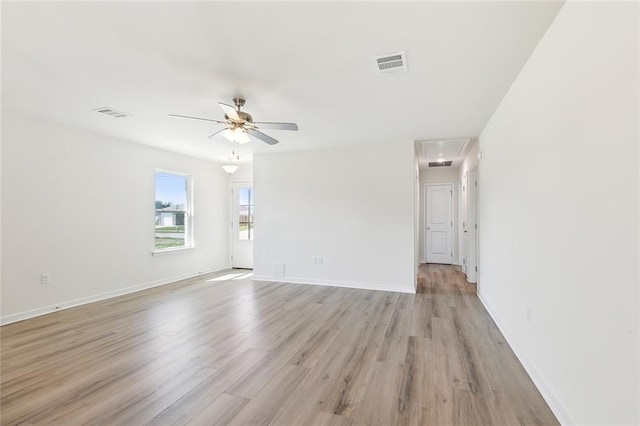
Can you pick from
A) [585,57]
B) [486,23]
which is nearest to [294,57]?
[486,23]

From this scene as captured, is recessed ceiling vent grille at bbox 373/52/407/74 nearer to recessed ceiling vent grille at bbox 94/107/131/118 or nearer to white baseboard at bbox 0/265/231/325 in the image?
recessed ceiling vent grille at bbox 94/107/131/118

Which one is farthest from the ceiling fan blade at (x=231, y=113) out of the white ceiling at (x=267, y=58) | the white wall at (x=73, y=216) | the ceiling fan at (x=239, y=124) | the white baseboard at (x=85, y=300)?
the white baseboard at (x=85, y=300)

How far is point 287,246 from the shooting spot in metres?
5.86

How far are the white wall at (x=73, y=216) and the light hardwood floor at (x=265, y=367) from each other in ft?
1.55

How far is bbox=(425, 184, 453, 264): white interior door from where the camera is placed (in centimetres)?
806

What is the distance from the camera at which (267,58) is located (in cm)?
237

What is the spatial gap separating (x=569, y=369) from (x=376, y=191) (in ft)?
12.2

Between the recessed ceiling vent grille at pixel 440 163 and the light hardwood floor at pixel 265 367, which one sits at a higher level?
the recessed ceiling vent grille at pixel 440 163

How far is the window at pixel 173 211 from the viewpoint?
5.72m

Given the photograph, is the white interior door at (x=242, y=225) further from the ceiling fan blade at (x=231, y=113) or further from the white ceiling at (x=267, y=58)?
the ceiling fan blade at (x=231, y=113)

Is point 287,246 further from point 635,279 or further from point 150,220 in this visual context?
point 635,279

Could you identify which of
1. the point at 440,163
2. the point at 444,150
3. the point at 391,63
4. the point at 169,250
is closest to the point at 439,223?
the point at 440,163

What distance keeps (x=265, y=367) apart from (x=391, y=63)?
8.92ft

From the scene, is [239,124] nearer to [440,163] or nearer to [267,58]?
[267,58]
